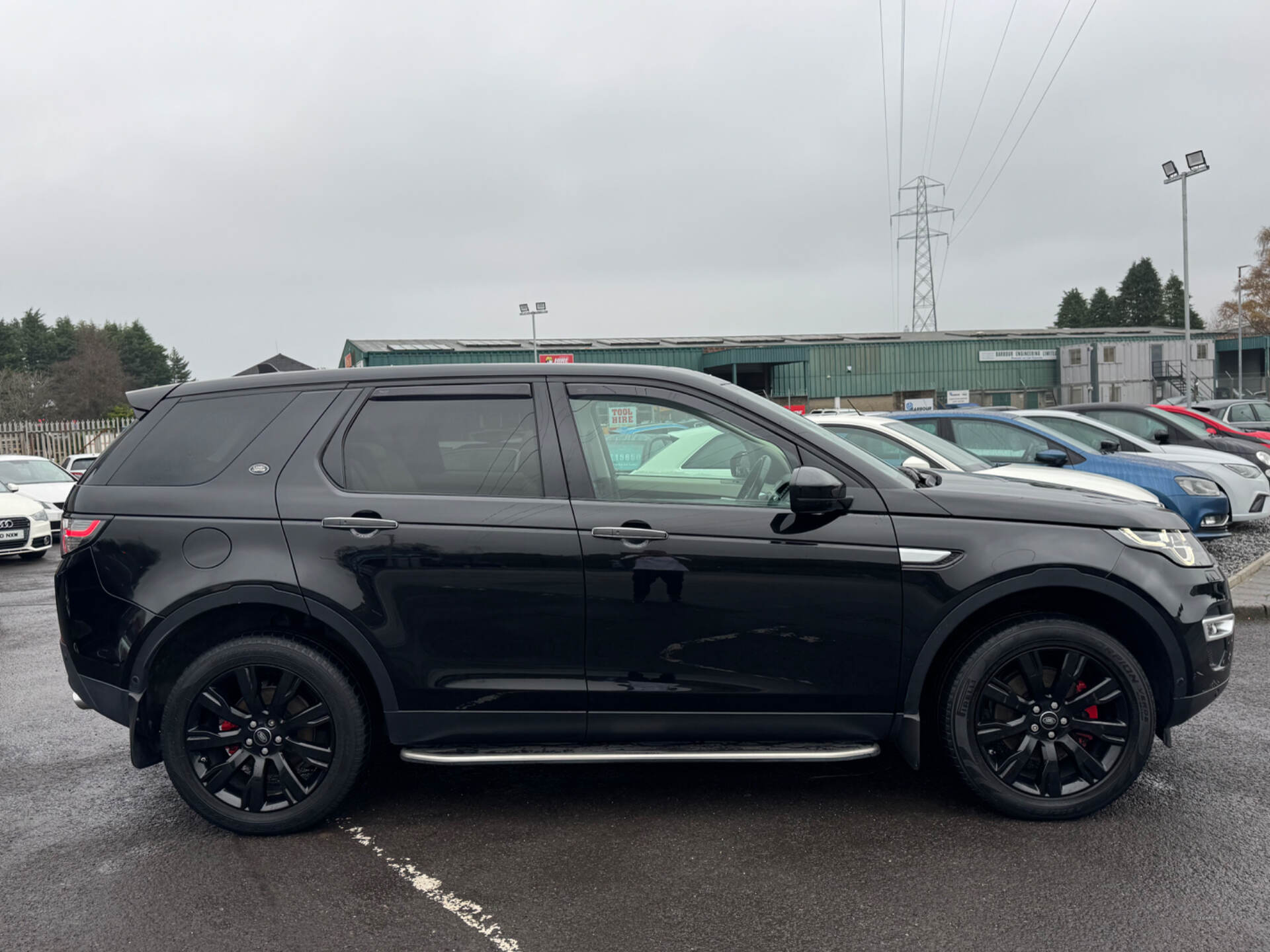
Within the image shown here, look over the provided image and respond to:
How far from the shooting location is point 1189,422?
12875mm

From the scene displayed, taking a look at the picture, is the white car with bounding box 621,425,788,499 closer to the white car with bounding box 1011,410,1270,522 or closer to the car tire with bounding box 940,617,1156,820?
the car tire with bounding box 940,617,1156,820

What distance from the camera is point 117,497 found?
12.8 ft

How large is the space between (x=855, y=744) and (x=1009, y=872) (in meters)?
0.68

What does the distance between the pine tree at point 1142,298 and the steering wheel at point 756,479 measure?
123513 mm

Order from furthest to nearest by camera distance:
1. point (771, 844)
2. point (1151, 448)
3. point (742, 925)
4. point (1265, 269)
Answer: point (1265, 269) < point (1151, 448) < point (771, 844) < point (742, 925)

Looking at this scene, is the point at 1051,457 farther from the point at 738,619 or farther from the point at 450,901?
the point at 450,901

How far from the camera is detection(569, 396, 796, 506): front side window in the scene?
3.72m

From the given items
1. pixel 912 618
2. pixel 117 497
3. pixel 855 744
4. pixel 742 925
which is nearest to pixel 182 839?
pixel 117 497

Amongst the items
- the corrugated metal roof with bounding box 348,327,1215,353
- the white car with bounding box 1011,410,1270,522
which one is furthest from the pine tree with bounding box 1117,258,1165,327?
the white car with bounding box 1011,410,1270,522

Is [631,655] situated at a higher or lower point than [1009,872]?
higher

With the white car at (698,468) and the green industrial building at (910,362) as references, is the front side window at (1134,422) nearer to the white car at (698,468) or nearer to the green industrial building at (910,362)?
the white car at (698,468)

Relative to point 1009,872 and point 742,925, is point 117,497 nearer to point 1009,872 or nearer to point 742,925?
point 742,925

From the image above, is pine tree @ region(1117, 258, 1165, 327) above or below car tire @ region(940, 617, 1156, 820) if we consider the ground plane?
above

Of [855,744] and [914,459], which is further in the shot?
[914,459]
